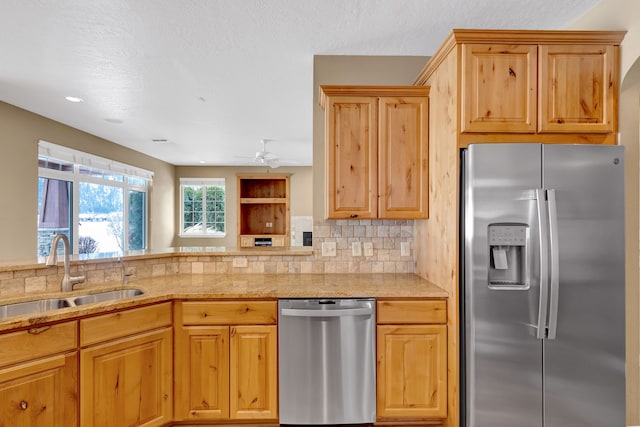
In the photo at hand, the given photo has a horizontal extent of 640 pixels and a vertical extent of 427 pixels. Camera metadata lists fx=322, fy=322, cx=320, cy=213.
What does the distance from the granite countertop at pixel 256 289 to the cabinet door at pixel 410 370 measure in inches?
9.1

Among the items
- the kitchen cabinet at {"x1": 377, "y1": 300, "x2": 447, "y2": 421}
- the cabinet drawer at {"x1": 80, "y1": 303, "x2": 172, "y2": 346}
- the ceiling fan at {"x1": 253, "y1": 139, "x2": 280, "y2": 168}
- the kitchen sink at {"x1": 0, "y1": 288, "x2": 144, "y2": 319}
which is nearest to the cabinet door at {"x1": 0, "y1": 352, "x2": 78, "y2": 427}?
the cabinet drawer at {"x1": 80, "y1": 303, "x2": 172, "y2": 346}

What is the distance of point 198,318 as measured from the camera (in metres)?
1.96

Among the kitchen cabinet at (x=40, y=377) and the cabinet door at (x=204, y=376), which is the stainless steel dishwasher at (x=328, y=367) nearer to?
the cabinet door at (x=204, y=376)

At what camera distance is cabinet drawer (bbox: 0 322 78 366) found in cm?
144

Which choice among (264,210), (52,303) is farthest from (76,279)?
(264,210)

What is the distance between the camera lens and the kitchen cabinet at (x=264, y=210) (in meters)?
5.57

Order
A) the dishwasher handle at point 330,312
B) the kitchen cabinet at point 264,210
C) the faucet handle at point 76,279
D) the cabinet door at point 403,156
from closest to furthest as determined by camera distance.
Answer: the dishwasher handle at point 330,312 < the faucet handle at point 76,279 < the cabinet door at point 403,156 < the kitchen cabinet at point 264,210

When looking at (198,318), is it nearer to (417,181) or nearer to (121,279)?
(121,279)

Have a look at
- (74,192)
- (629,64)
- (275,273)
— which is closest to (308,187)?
(74,192)

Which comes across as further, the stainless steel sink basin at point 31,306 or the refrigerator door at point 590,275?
the stainless steel sink basin at point 31,306

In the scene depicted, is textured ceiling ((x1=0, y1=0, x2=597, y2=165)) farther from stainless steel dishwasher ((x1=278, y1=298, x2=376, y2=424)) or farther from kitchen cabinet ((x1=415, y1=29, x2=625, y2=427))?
stainless steel dishwasher ((x1=278, y1=298, x2=376, y2=424))

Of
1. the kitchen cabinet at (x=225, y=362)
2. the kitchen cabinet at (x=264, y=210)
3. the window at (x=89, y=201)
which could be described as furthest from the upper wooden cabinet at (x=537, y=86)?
the kitchen cabinet at (x=264, y=210)

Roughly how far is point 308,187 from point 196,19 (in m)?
6.05

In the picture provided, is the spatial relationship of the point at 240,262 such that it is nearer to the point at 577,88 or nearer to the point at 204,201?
the point at 577,88
